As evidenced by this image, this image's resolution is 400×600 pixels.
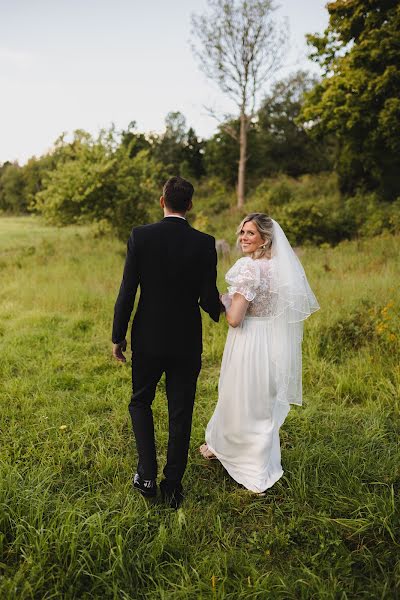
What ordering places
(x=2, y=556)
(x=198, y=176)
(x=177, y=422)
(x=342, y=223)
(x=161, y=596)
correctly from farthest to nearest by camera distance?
(x=198, y=176), (x=342, y=223), (x=177, y=422), (x=2, y=556), (x=161, y=596)

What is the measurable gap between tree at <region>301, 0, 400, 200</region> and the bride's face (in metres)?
12.8

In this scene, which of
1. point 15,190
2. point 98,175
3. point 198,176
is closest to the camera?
point 98,175

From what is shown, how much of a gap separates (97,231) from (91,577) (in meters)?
15.0

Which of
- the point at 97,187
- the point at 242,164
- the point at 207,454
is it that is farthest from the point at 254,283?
the point at 242,164

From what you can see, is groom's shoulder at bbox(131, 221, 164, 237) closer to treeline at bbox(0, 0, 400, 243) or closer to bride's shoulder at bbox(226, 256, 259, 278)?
bride's shoulder at bbox(226, 256, 259, 278)

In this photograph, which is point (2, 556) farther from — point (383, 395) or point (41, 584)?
point (383, 395)

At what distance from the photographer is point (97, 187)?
14.0 meters

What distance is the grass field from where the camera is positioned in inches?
88.2

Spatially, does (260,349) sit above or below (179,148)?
below

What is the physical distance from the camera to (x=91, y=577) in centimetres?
223

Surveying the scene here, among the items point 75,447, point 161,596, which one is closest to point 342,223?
point 75,447

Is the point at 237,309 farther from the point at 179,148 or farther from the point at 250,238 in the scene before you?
the point at 179,148

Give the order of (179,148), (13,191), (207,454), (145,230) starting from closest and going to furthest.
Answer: (145,230), (207,454), (179,148), (13,191)

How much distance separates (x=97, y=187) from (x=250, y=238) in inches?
474
